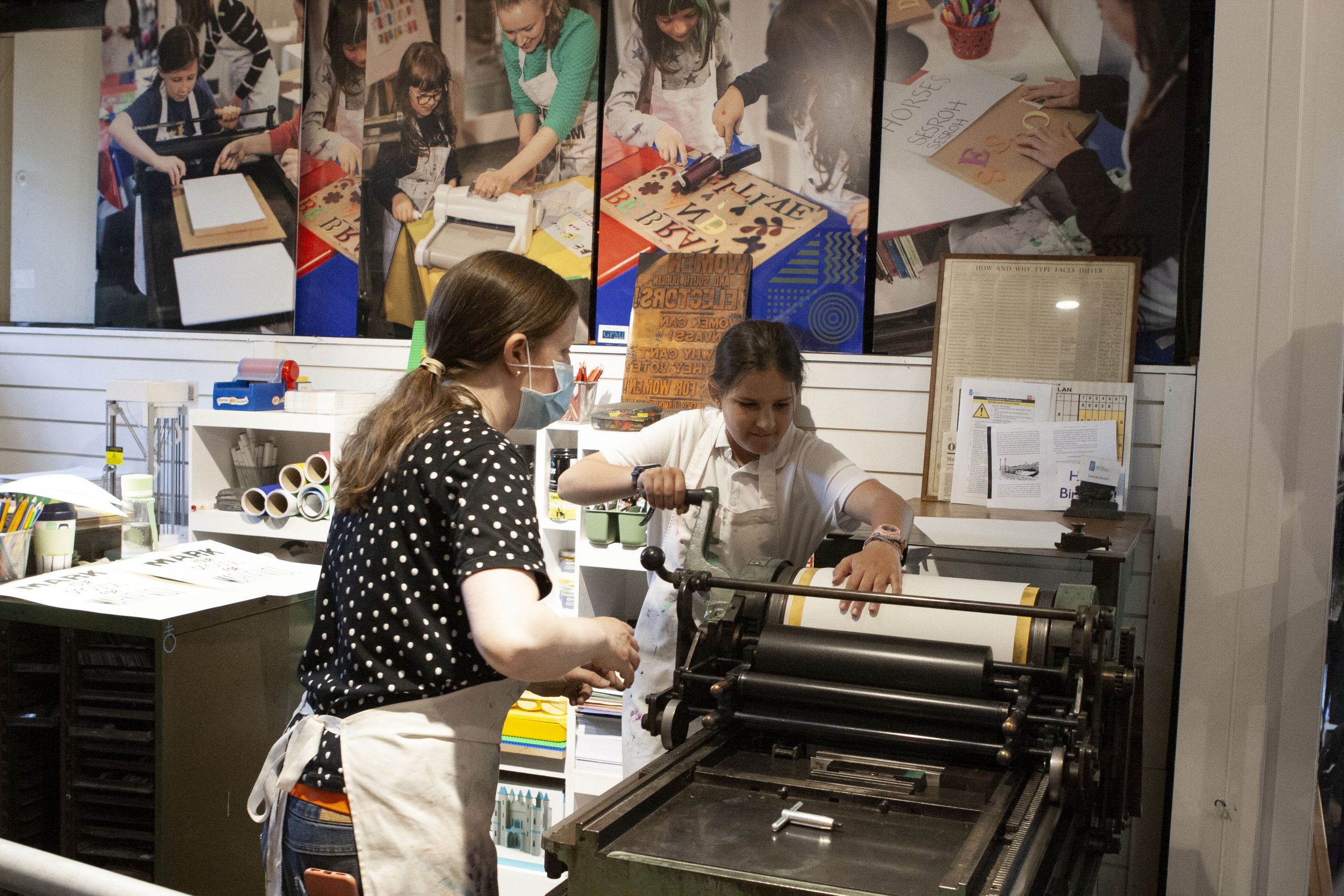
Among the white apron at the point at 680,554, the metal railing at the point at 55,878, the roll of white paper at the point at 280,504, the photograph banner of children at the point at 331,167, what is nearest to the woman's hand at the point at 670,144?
the photograph banner of children at the point at 331,167

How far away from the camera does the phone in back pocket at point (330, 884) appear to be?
5.27ft

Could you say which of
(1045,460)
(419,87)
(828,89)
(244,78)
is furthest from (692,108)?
(244,78)

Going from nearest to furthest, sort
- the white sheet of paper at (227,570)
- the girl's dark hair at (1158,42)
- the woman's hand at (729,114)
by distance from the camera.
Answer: the white sheet of paper at (227,570) < the girl's dark hair at (1158,42) < the woman's hand at (729,114)

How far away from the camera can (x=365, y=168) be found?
408 centimetres

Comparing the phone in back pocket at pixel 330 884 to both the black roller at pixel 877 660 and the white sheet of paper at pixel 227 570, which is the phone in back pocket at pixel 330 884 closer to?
the black roller at pixel 877 660

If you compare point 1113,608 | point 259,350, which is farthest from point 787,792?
point 259,350

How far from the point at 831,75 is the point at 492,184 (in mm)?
1248

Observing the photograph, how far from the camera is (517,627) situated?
1436mm

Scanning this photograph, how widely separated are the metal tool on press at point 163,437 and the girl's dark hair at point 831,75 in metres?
2.50

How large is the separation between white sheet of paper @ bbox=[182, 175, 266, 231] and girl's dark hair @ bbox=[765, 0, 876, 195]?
2117 millimetres

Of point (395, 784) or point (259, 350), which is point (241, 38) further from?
point (395, 784)

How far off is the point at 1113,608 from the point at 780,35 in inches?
91.8

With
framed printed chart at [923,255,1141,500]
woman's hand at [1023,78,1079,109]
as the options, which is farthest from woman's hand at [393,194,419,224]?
woman's hand at [1023,78,1079,109]

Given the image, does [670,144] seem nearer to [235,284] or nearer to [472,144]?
[472,144]
